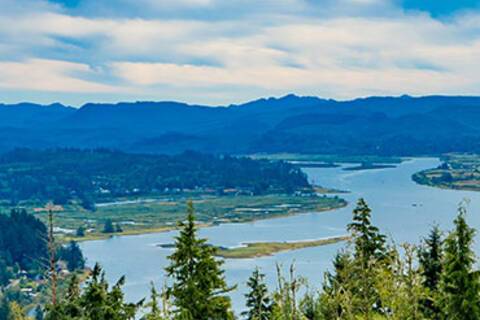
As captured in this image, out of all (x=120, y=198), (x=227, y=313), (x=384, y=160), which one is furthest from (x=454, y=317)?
(x=384, y=160)

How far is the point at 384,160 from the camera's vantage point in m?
175

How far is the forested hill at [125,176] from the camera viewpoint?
130375mm

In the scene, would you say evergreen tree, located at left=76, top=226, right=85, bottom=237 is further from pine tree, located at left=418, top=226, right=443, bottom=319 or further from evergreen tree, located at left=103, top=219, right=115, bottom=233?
pine tree, located at left=418, top=226, right=443, bottom=319

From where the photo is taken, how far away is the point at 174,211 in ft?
322

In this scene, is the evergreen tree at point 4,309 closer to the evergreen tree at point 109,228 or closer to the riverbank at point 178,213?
the riverbank at point 178,213

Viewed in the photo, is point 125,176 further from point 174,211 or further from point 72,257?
point 72,257

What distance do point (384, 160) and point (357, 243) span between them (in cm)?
15836

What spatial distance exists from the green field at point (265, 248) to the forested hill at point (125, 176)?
54006mm

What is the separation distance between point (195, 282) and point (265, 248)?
4950cm

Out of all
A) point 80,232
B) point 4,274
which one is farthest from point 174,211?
point 4,274

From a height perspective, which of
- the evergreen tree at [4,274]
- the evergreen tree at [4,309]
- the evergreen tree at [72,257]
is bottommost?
the evergreen tree at [4,274]

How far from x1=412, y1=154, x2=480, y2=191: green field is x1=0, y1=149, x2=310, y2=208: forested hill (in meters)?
18.4

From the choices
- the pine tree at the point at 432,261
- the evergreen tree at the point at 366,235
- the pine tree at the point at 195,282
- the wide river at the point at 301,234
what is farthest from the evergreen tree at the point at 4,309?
the pine tree at the point at 195,282

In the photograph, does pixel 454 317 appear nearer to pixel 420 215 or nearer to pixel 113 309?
pixel 113 309
